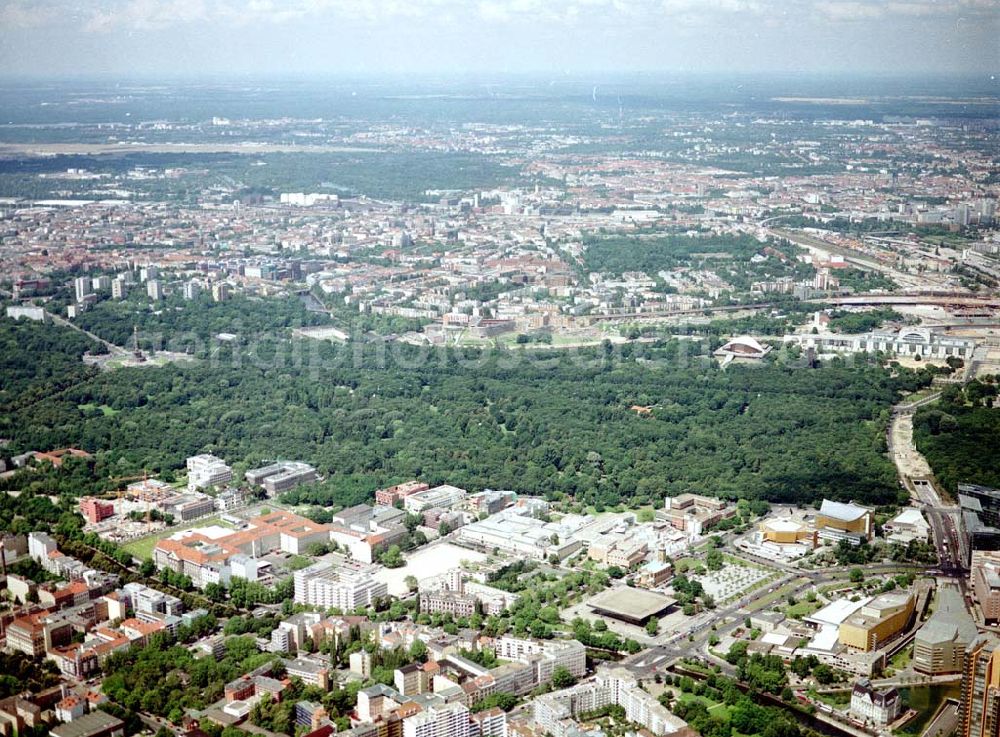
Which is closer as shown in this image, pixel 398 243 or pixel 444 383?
pixel 444 383

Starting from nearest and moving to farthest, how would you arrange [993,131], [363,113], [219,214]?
[993,131] → [219,214] → [363,113]

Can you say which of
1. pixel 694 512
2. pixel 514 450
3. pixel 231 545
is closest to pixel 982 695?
pixel 694 512

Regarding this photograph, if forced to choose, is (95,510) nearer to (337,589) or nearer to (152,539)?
(152,539)

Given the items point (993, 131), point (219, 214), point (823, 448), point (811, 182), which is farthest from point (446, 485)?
point (811, 182)

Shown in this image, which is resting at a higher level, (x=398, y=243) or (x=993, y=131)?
(x=993, y=131)

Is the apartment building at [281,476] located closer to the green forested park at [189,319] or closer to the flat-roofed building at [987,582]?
the green forested park at [189,319]

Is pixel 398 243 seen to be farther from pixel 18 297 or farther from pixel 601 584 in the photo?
pixel 601 584

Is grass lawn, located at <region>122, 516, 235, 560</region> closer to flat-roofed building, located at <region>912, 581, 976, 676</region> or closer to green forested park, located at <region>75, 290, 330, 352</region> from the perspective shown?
green forested park, located at <region>75, 290, 330, 352</region>
